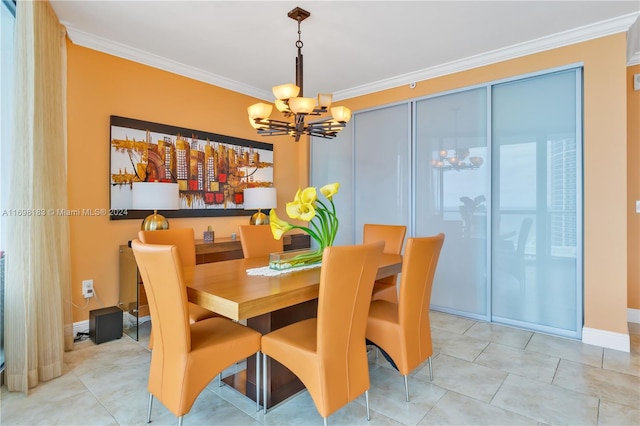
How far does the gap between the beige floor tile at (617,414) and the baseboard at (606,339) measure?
1001mm

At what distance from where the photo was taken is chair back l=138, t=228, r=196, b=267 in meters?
2.39

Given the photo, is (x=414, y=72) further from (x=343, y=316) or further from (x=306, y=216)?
(x=343, y=316)

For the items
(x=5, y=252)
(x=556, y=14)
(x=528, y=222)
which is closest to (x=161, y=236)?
(x=5, y=252)

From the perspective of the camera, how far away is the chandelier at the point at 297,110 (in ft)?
7.50

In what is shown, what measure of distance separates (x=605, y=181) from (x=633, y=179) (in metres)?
0.87

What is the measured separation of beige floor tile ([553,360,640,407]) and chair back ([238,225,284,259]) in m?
2.26

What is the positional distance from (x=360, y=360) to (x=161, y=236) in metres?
1.60

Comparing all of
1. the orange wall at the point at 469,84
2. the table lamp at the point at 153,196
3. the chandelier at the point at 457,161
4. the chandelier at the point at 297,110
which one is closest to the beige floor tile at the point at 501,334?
the orange wall at the point at 469,84

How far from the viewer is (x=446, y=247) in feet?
12.1

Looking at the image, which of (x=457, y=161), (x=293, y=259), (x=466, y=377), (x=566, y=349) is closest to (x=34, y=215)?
(x=293, y=259)

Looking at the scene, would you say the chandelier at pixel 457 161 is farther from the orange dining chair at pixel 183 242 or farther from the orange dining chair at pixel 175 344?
the orange dining chair at pixel 175 344

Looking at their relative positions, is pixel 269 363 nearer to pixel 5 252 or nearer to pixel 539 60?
pixel 5 252

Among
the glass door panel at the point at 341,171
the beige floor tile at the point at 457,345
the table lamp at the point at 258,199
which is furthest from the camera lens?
the glass door panel at the point at 341,171

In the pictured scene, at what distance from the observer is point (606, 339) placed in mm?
2818
